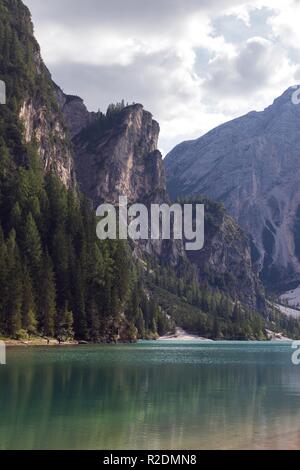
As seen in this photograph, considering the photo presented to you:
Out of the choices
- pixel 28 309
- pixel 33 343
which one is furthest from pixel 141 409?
pixel 28 309

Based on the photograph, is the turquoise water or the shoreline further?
the shoreline

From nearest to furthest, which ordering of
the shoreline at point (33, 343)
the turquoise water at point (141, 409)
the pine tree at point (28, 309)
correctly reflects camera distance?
the turquoise water at point (141, 409) → the shoreline at point (33, 343) → the pine tree at point (28, 309)

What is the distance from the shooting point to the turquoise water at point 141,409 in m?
31.1

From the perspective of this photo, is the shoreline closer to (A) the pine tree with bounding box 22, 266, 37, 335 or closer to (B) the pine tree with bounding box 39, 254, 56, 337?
(A) the pine tree with bounding box 22, 266, 37, 335

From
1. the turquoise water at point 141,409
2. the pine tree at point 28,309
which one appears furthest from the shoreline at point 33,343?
the turquoise water at point 141,409

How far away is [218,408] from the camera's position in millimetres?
43406

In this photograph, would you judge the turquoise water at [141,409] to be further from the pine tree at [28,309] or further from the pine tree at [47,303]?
the pine tree at [47,303]

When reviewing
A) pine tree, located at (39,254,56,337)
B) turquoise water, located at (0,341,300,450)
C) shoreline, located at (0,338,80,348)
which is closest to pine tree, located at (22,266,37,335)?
shoreline, located at (0,338,80,348)

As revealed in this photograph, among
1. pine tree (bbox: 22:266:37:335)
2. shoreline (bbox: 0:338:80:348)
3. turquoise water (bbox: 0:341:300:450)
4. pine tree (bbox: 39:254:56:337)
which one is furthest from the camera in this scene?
pine tree (bbox: 39:254:56:337)

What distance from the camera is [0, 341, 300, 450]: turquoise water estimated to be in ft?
102

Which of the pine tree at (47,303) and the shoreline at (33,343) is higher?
the pine tree at (47,303)

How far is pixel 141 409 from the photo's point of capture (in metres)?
42.0

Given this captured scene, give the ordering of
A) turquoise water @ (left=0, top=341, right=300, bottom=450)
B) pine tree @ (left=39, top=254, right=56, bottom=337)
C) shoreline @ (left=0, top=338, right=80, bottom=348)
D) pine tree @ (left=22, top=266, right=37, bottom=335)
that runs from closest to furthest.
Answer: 1. turquoise water @ (left=0, top=341, right=300, bottom=450)
2. shoreline @ (left=0, top=338, right=80, bottom=348)
3. pine tree @ (left=22, top=266, right=37, bottom=335)
4. pine tree @ (left=39, top=254, right=56, bottom=337)

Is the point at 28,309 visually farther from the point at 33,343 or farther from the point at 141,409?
the point at 141,409
